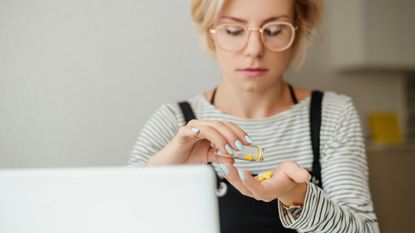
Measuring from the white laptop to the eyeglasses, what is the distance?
45 centimetres

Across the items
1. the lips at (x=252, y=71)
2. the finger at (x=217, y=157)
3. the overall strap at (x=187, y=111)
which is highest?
the lips at (x=252, y=71)

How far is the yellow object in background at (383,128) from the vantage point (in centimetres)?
167

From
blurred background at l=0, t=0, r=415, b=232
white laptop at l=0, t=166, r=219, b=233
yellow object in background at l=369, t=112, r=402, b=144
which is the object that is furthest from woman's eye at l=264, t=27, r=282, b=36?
yellow object in background at l=369, t=112, r=402, b=144

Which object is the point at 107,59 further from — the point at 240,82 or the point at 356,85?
the point at 356,85

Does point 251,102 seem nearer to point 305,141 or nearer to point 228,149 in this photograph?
point 305,141

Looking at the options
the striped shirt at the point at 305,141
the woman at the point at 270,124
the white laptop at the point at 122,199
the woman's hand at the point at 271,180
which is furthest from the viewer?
the striped shirt at the point at 305,141

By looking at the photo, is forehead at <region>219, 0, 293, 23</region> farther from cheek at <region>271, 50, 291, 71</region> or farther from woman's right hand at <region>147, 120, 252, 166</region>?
woman's right hand at <region>147, 120, 252, 166</region>

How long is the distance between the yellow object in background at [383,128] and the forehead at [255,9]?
37.7 inches

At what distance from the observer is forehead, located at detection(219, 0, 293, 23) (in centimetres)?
81

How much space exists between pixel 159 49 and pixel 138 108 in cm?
13

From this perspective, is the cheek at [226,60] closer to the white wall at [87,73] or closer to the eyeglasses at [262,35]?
the eyeglasses at [262,35]

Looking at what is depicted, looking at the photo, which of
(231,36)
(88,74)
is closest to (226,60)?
(231,36)

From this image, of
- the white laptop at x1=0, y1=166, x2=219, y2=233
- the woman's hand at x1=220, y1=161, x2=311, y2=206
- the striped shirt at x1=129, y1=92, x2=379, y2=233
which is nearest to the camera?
the white laptop at x1=0, y1=166, x2=219, y2=233

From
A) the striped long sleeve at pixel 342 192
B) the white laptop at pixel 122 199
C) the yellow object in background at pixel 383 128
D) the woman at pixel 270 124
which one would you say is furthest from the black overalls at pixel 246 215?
the yellow object in background at pixel 383 128
